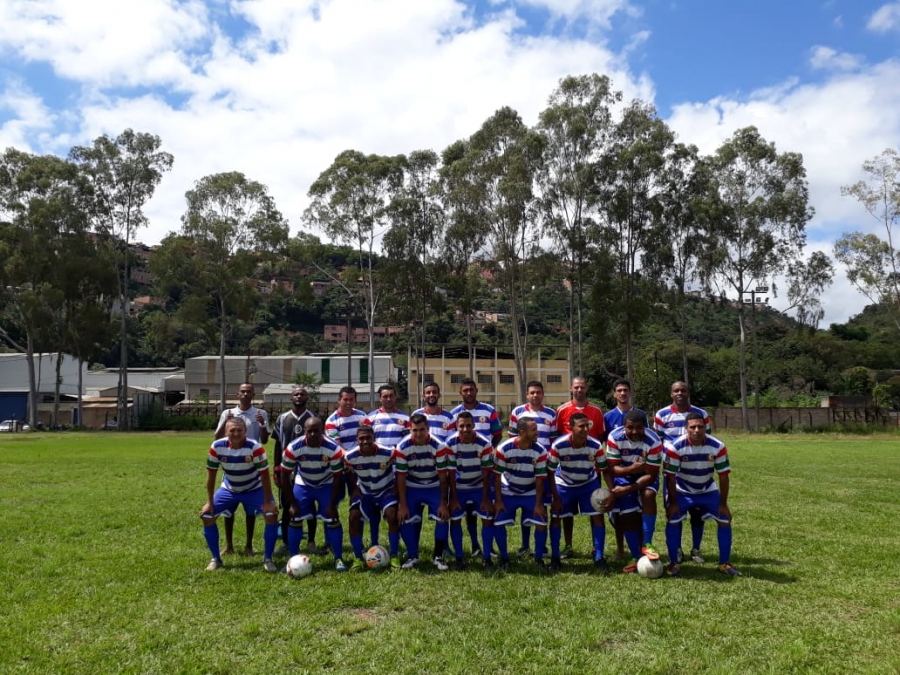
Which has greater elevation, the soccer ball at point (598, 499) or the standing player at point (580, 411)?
the standing player at point (580, 411)

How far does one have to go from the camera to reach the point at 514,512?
795 cm

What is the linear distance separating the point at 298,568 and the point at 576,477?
3.23m

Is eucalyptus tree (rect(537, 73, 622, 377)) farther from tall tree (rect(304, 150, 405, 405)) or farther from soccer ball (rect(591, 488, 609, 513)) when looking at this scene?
soccer ball (rect(591, 488, 609, 513))

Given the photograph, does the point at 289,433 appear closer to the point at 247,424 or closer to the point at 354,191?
the point at 247,424

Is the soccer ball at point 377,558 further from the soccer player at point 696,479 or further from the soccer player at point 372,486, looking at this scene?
the soccer player at point 696,479

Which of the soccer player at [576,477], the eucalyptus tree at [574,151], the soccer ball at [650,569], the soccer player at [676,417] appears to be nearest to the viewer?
the soccer ball at [650,569]

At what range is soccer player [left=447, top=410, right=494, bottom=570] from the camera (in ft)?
25.9

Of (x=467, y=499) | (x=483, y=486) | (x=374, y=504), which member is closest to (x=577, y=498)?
(x=483, y=486)

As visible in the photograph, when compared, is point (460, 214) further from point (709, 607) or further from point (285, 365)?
point (285, 365)

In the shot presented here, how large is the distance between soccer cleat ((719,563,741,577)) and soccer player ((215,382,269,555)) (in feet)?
18.0

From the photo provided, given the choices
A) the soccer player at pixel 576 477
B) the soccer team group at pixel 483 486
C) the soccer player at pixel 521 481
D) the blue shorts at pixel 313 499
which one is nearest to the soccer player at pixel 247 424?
the soccer team group at pixel 483 486

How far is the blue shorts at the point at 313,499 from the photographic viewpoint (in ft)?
26.2

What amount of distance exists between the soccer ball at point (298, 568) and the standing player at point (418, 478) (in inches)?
43.8

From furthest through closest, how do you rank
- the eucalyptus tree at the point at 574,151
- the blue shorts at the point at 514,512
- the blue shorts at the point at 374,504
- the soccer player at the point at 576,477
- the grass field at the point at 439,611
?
the eucalyptus tree at the point at 574,151, the blue shorts at the point at 374,504, the soccer player at the point at 576,477, the blue shorts at the point at 514,512, the grass field at the point at 439,611
